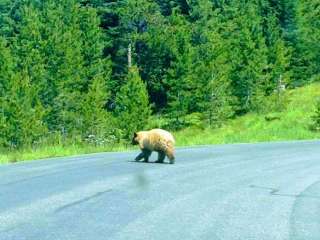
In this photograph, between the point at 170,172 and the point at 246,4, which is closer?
the point at 170,172

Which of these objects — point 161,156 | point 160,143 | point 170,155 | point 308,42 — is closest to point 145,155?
point 161,156

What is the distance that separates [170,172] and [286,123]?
33379 mm

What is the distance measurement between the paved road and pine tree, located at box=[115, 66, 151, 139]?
84.3 feet

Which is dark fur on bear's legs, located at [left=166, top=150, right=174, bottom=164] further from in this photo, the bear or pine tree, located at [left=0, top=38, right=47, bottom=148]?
pine tree, located at [left=0, top=38, right=47, bottom=148]

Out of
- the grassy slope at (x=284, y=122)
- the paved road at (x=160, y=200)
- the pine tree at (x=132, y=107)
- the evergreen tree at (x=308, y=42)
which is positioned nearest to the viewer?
the paved road at (x=160, y=200)

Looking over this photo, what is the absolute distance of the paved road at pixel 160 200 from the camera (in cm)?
Result: 906

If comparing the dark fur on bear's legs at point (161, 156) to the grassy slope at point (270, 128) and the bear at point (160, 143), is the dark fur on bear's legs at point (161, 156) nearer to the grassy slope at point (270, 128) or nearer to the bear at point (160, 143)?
the bear at point (160, 143)

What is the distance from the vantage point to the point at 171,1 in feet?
218

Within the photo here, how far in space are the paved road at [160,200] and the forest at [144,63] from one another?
82.5 feet

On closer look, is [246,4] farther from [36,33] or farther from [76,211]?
[76,211]

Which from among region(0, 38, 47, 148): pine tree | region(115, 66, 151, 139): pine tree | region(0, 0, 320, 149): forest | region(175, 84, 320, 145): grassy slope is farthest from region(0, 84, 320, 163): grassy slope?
region(0, 38, 47, 148): pine tree

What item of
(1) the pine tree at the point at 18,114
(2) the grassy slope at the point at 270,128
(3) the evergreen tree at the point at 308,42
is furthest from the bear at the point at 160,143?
(3) the evergreen tree at the point at 308,42

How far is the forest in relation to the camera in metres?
45.8

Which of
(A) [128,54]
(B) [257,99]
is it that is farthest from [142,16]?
(B) [257,99]
